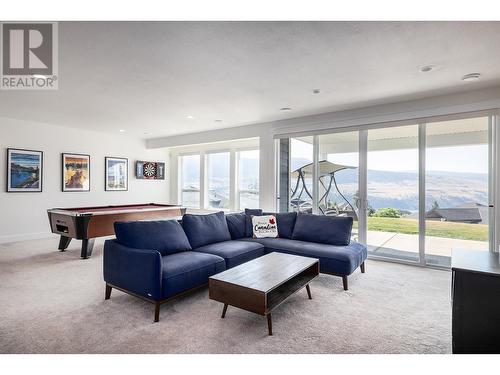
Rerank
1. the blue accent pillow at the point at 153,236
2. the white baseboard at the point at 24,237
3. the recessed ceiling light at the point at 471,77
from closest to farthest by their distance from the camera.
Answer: the blue accent pillow at the point at 153,236
the recessed ceiling light at the point at 471,77
the white baseboard at the point at 24,237

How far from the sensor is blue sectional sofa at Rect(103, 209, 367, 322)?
2475mm

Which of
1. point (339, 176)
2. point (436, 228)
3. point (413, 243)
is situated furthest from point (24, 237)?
point (436, 228)

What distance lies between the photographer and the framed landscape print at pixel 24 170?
5355 millimetres

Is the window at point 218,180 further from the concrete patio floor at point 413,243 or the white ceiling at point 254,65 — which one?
the concrete patio floor at point 413,243

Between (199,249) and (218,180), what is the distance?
4491 mm

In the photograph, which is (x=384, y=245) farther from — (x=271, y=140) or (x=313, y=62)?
(x=313, y=62)

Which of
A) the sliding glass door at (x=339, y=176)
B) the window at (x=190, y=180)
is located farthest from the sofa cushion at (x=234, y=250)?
the window at (x=190, y=180)

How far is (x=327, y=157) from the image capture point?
5.04 metres

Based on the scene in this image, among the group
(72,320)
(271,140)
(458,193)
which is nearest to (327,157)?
(271,140)

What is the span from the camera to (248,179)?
23.7ft

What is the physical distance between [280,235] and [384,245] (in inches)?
69.3

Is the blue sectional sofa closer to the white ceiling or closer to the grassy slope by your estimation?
the grassy slope

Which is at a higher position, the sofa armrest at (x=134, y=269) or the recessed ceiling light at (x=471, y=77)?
the recessed ceiling light at (x=471, y=77)

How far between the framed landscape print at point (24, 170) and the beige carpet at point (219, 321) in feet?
8.89
